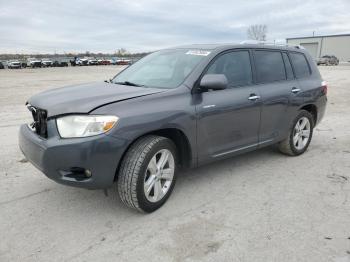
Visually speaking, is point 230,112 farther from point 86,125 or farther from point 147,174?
point 86,125

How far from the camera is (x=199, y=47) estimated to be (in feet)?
14.3

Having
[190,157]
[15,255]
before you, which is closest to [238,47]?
[190,157]

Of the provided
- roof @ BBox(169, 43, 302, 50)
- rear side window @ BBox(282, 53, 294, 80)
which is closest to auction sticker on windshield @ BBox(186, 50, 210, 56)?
roof @ BBox(169, 43, 302, 50)

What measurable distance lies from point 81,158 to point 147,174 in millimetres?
738

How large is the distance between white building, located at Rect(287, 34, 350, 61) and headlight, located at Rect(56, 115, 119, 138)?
3233 inches

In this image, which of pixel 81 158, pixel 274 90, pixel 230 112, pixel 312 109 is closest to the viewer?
pixel 81 158

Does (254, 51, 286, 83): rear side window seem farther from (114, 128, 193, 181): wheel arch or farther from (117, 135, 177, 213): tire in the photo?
(117, 135, 177, 213): tire

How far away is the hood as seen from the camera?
10.4ft

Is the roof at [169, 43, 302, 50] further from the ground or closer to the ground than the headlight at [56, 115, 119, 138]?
further from the ground

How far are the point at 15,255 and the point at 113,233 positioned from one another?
826mm

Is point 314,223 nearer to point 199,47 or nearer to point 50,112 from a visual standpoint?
point 199,47

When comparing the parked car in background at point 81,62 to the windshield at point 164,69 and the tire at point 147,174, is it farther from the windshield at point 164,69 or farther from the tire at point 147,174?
the tire at point 147,174

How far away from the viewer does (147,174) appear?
3.45 metres

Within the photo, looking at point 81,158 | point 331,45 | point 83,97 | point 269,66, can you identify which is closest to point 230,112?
point 269,66
